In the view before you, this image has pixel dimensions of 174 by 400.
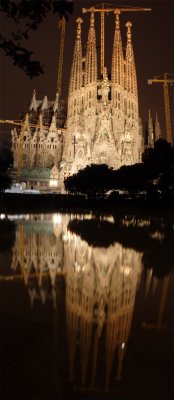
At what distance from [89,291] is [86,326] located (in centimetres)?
135

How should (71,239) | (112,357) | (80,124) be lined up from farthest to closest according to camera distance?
(80,124), (71,239), (112,357)

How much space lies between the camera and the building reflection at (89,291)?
10.7 ft

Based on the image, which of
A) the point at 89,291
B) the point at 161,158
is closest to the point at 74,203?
the point at 161,158

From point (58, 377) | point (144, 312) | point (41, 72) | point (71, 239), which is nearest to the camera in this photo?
point (58, 377)

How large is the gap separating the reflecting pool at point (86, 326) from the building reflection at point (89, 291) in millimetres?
11

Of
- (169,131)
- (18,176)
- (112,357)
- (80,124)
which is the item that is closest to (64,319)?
(112,357)

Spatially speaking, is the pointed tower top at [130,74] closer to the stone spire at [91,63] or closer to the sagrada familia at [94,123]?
the sagrada familia at [94,123]

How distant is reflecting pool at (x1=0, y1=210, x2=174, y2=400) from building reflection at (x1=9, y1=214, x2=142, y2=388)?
11mm

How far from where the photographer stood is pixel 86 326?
4023mm

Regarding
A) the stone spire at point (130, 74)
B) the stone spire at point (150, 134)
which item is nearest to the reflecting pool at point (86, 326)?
the stone spire at point (130, 74)

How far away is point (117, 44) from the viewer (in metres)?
64.0

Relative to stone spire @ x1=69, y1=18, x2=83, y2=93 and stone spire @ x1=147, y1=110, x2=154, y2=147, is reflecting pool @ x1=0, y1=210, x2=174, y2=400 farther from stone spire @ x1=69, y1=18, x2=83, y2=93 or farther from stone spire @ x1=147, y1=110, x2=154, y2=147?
stone spire @ x1=147, y1=110, x2=154, y2=147

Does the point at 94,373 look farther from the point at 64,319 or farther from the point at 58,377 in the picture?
the point at 64,319

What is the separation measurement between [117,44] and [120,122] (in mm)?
16777
